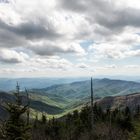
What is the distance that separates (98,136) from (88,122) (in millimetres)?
31441

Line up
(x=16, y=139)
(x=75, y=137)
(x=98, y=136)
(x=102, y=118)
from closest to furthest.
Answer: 1. (x=16, y=139)
2. (x=98, y=136)
3. (x=75, y=137)
4. (x=102, y=118)

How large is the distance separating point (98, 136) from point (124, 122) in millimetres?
11886

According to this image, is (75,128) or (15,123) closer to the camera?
(15,123)

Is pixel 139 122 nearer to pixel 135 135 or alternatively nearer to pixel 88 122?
pixel 135 135

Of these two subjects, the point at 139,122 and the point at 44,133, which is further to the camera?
the point at 44,133

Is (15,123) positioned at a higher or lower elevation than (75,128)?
higher

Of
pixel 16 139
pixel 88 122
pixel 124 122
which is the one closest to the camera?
pixel 16 139

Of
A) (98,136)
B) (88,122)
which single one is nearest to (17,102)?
(98,136)

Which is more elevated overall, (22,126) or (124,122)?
(22,126)

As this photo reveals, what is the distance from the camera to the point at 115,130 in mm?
88812

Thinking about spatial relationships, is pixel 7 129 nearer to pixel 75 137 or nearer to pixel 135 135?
pixel 135 135

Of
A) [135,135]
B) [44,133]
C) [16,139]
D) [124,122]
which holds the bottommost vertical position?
[44,133]

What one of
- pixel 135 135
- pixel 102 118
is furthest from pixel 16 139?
pixel 102 118

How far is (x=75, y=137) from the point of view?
101 meters
